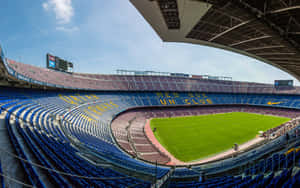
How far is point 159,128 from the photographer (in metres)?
22.9

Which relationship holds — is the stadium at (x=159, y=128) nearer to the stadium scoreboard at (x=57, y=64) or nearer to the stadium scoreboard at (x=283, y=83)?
the stadium scoreboard at (x=57, y=64)

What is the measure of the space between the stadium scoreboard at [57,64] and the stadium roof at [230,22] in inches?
1003

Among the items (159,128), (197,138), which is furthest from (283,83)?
(159,128)

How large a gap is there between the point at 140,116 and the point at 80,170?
962 inches

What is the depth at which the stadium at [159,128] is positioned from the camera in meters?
4.99

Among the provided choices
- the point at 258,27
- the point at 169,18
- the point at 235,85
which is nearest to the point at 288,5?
the point at 258,27

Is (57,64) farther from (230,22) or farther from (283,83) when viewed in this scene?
(283,83)

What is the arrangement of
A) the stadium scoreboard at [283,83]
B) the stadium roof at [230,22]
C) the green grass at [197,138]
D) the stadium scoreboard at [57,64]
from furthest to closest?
the stadium scoreboard at [283,83] → the stadium scoreboard at [57,64] → the green grass at [197,138] → the stadium roof at [230,22]

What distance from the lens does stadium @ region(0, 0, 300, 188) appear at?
4988mm

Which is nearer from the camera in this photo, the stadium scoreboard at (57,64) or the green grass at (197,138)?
the green grass at (197,138)

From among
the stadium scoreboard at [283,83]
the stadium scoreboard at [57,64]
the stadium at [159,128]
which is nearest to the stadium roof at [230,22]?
the stadium at [159,128]

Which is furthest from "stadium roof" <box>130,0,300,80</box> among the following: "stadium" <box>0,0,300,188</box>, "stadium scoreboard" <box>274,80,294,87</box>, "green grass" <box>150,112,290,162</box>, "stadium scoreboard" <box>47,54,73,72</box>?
"stadium scoreboard" <box>274,80,294,87</box>

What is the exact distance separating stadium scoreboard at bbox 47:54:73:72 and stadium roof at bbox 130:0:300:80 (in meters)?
25.5

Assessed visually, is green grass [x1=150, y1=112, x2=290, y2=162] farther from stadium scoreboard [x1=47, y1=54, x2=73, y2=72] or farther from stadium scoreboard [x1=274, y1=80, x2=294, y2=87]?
stadium scoreboard [x1=274, y1=80, x2=294, y2=87]
